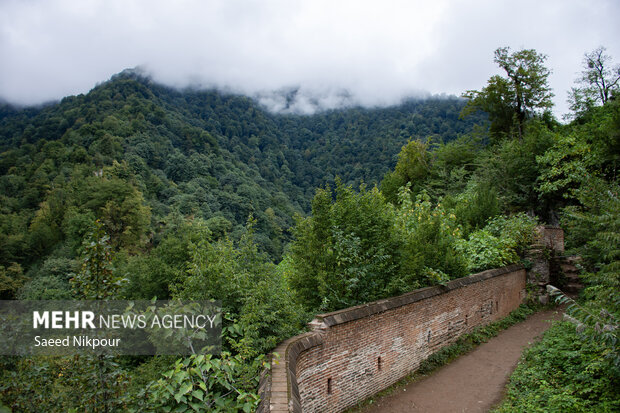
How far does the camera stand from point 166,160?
64.1 metres

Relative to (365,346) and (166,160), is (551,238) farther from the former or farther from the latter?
(166,160)

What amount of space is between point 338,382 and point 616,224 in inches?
214

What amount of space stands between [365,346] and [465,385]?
8.83ft

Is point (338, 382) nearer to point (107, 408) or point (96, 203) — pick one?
point (107, 408)

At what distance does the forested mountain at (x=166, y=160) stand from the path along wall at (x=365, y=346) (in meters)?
24.3

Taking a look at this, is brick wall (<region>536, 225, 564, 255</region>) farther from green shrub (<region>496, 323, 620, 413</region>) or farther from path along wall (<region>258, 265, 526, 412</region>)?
green shrub (<region>496, 323, 620, 413</region>)

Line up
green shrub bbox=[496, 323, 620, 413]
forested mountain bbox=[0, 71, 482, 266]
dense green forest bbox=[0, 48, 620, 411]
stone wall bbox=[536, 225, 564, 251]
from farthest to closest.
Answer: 1. forested mountain bbox=[0, 71, 482, 266]
2. stone wall bbox=[536, 225, 564, 251]
3. green shrub bbox=[496, 323, 620, 413]
4. dense green forest bbox=[0, 48, 620, 411]

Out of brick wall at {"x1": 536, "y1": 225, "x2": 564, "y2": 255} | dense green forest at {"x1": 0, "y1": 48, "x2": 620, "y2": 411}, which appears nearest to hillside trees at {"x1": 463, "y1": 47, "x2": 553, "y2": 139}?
dense green forest at {"x1": 0, "y1": 48, "x2": 620, "y2": 411}

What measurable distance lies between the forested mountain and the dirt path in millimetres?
24833

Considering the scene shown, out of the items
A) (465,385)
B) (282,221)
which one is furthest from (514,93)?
(282,221)

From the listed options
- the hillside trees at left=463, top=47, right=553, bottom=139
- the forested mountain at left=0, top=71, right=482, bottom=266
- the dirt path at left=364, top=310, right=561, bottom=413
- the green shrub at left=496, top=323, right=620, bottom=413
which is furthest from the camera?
the forested mountain at left=0, top=71, right=482, bottom=266

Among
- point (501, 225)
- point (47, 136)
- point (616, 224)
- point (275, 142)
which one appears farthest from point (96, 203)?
point (275, 142)

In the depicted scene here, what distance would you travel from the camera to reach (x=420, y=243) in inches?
365

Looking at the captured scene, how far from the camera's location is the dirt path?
6801mm
